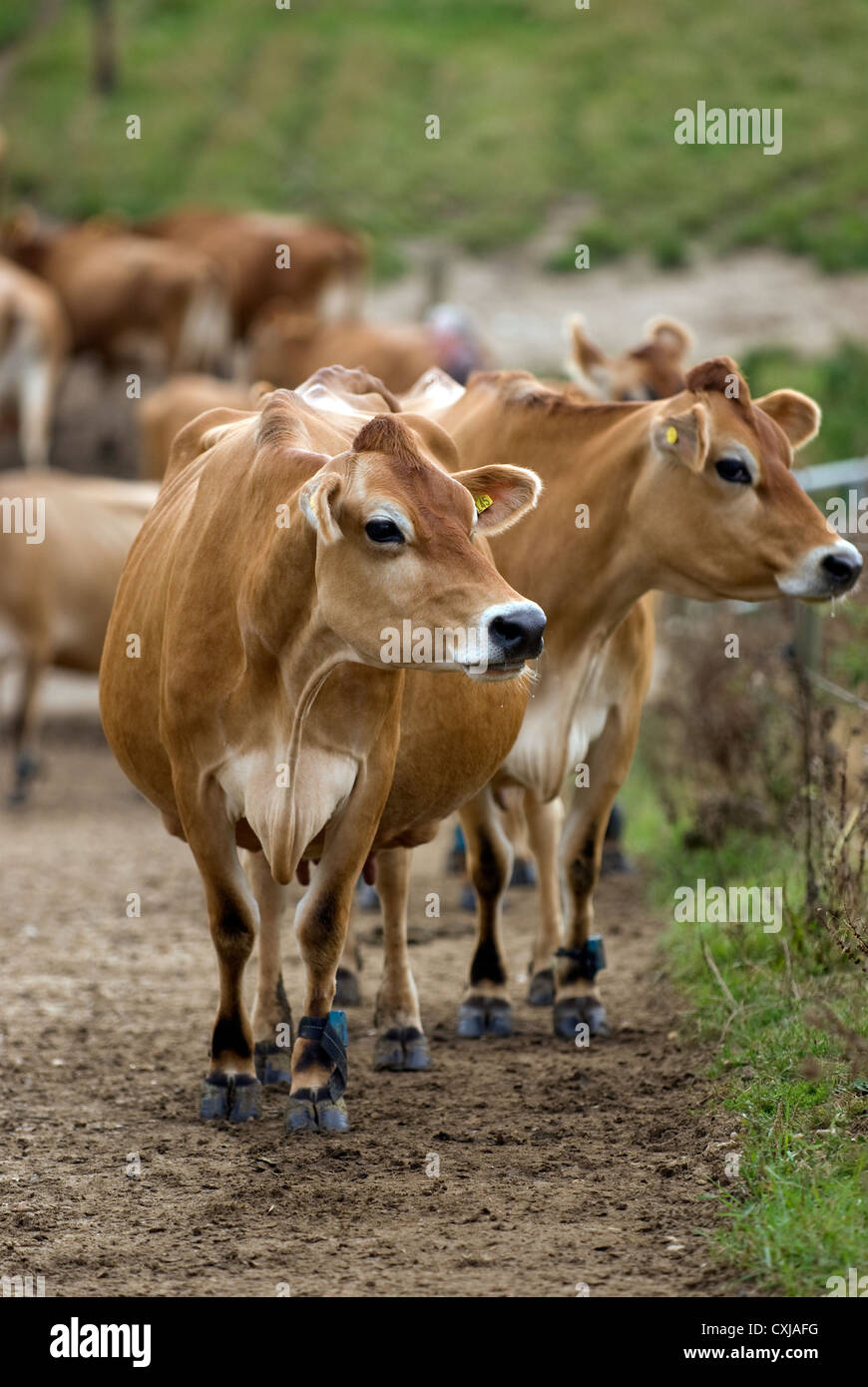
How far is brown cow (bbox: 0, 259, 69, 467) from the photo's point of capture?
51.1 feet

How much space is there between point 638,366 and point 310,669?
3624 millimetres

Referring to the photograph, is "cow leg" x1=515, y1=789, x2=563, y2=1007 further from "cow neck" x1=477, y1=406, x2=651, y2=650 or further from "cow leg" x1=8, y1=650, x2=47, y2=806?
"cow leg" x1=8, y1=650, x2=47, y2=806

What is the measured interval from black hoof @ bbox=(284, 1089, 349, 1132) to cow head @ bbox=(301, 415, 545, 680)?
125 centimetres

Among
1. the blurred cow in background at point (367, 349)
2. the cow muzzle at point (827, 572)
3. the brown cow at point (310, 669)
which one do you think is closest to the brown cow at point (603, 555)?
the cow muzzle at point (827, 572)

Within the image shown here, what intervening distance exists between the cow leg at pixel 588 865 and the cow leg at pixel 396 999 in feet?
1.75

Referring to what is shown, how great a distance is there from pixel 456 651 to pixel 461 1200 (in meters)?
1.31

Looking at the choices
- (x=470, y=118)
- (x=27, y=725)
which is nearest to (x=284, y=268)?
(x=470, y=118)

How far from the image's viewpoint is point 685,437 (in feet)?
17.1

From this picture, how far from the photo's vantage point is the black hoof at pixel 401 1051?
17.9ft

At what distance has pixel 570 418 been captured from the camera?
19.0 ft

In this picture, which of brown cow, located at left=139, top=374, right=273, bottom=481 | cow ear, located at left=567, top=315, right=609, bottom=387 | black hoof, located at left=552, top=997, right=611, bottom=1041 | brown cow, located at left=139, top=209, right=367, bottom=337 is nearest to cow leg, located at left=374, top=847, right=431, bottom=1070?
black hoof, located at left=552, top=997, right=611, bottom=1041

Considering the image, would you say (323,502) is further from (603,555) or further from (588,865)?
(588,865)
